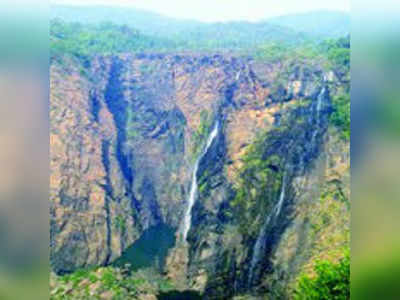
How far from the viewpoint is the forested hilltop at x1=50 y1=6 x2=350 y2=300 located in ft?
31.9

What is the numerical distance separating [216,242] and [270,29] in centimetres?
589

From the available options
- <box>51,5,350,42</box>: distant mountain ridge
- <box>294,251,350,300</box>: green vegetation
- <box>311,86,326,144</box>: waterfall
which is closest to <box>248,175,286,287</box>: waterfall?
<box>294,251,350,300</box>: green vegetation

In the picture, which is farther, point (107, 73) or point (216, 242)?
point (107, 73)

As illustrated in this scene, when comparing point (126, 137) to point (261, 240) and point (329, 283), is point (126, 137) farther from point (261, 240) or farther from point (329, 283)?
point (329, 283)

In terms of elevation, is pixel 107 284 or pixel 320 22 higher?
pixel 320 22

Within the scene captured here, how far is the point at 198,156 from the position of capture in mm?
11586

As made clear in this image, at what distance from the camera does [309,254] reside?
9.35 meters

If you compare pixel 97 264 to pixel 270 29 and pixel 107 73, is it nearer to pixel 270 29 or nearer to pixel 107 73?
pixel 107 73

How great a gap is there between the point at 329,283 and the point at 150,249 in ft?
15.2

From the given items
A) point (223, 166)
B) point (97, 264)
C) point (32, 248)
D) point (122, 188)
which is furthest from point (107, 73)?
point (32, 248)

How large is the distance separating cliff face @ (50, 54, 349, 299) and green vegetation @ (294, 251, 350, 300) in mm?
1237

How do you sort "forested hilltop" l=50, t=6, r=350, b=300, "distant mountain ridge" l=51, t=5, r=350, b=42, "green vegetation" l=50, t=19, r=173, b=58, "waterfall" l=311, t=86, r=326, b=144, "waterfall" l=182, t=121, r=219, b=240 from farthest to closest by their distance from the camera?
"green vegetation" l=50, t=19, r=173, b=58
"distant mountain ridge" l=51, t=5, r=350, b=42
"waterfall" l=182, t=121, r=219, b=240
"waterfall" l=311, t=86, r=326, b=144
"forested hilltop" l=50, t=6, r=350, b=300

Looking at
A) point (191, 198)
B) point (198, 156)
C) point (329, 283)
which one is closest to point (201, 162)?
point (198, 156)

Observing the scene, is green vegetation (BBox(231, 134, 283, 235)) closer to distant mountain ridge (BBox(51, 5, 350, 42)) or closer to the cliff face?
the cliff face
